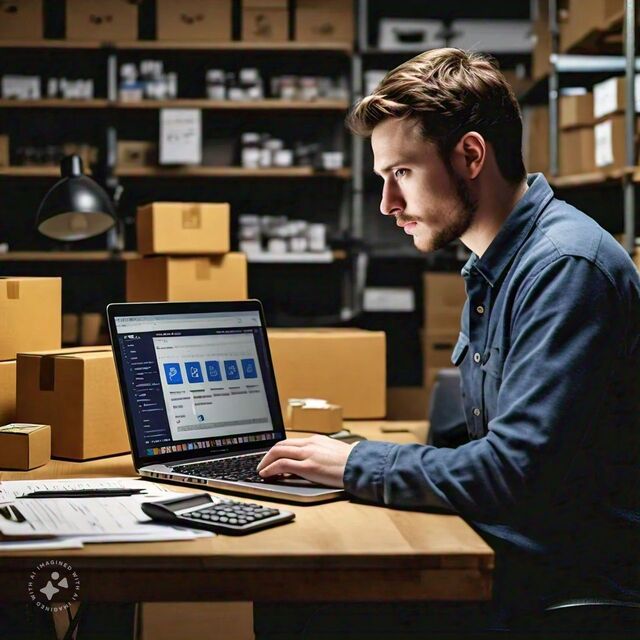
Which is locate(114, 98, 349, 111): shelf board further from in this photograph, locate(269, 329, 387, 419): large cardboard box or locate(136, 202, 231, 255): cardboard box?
locate(269, 329, 387, 419): large cardboard box

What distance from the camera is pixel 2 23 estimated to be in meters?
4.49

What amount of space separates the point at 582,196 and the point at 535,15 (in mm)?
1057

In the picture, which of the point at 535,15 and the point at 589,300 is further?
the point at 535,15

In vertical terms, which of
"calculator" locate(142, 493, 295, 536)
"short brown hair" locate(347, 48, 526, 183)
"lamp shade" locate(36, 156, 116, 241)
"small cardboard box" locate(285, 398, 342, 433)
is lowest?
"small cardboard box" locate(285, 398, 342, 433)

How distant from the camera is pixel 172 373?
152 cm

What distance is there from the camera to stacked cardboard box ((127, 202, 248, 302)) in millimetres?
2268

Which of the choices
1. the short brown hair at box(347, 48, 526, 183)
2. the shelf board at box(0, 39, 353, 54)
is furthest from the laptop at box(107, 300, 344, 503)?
the shelf board at box(0, 39, 353, 54)

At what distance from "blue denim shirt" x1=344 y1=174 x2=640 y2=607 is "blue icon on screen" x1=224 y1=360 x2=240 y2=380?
0.44 m

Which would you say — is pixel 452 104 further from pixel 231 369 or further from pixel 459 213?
pixel 231 369

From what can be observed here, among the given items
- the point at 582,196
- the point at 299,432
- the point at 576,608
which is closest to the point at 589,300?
the point at 576,608

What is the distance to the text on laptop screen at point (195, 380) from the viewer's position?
4.80 feet

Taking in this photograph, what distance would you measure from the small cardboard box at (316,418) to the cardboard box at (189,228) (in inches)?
22.6

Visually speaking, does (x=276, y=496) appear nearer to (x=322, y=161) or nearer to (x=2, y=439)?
(x=2, y=439)

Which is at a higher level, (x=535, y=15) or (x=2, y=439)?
(x=535, y=15)
